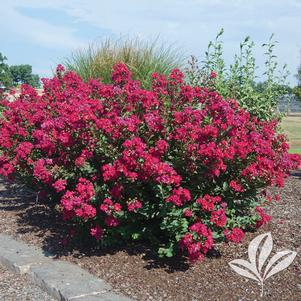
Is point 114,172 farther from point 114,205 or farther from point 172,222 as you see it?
point 172,222

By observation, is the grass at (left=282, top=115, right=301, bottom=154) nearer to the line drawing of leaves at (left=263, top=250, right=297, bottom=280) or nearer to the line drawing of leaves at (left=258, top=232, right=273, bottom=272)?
the line drawing of leaves at (left=258, top=232, right=273, bottom=272)

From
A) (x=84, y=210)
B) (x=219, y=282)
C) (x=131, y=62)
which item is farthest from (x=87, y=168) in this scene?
(x=131, y=62)

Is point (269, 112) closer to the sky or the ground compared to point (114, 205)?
closer to the sky

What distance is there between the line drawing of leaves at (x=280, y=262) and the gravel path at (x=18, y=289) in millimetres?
1584

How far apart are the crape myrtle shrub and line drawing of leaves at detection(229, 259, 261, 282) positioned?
0.25 meters

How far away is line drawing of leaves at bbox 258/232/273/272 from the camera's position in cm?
418

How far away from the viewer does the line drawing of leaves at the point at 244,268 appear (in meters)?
3.97

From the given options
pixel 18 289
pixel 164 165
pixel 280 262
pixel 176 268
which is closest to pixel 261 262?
pixel 280 262

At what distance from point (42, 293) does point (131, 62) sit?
574 centimetres

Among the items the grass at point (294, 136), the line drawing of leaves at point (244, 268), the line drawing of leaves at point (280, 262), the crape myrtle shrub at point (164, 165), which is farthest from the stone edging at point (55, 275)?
the grass at point (294, 136)

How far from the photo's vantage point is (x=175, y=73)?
16.4 ft

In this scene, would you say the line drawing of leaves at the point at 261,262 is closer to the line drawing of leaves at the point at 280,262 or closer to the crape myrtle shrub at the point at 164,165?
the line drawing of leaves at the point at 280,262

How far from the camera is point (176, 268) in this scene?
166 inches

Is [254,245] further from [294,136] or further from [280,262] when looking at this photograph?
[294,136]
